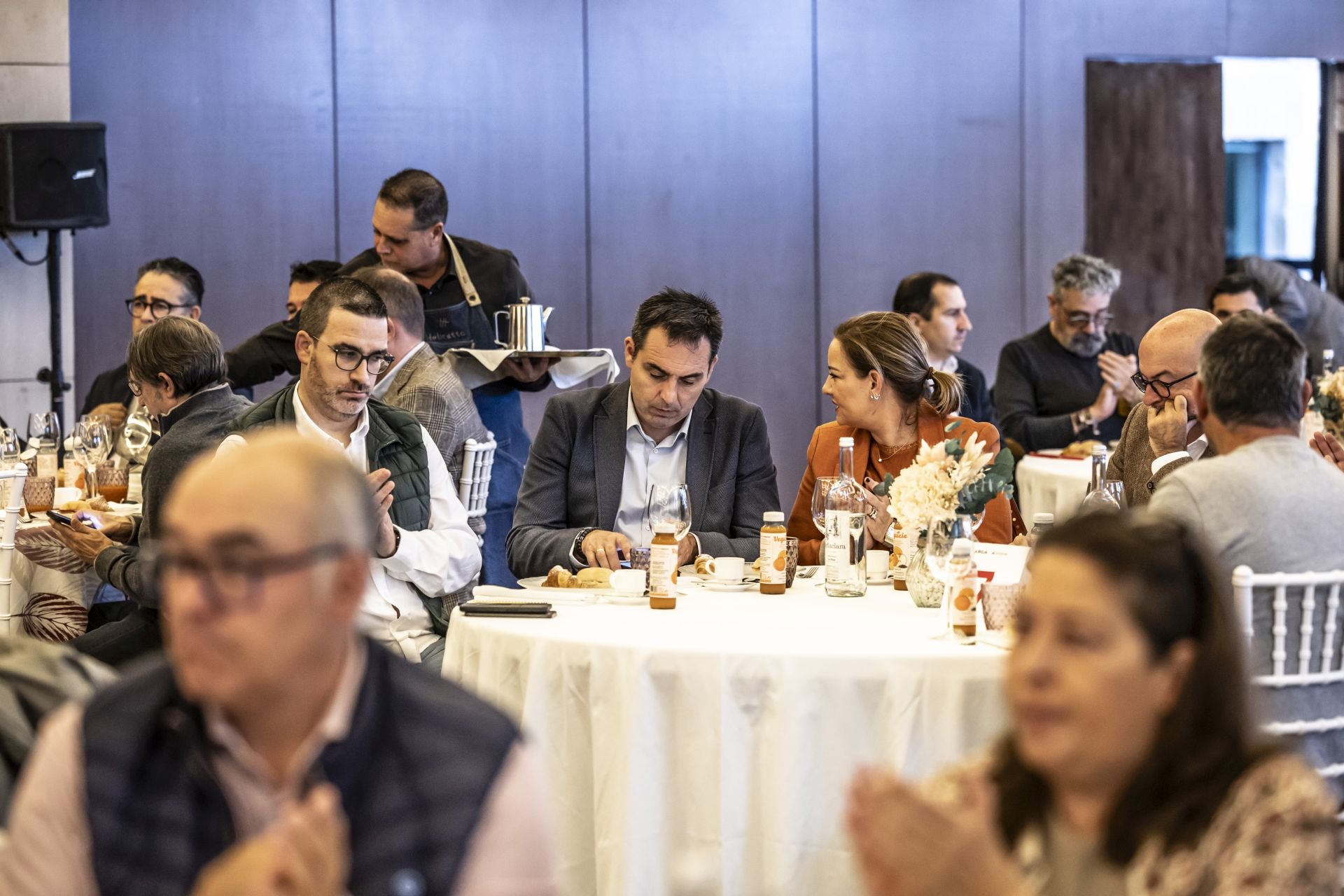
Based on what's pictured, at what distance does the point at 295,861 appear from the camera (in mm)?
1274

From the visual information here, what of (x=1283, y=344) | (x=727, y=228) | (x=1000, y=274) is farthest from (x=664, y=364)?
(x=1000, y=274)

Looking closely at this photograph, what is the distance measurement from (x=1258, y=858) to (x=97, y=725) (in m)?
1.15

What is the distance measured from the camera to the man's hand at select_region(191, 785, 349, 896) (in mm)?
1276

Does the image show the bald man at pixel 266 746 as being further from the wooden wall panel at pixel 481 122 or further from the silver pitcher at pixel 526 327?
the wooden wall panel at pixel 481 122

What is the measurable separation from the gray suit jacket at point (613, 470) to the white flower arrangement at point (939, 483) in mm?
751

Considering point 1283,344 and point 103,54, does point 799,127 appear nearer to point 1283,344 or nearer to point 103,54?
point 103,54

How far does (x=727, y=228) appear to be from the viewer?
8.01 meters

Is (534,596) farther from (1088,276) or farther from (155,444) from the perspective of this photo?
(1088,276)

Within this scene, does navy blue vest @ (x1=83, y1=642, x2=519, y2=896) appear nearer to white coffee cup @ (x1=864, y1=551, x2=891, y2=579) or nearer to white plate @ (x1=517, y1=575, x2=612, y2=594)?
white plate @ (x1=517, y1=575, x2=612, y2=594)

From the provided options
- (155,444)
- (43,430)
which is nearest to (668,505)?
(155,444)

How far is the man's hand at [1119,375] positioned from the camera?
242 inches

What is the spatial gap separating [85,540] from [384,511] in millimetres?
1153

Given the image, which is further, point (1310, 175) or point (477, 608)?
point (1310, 175)

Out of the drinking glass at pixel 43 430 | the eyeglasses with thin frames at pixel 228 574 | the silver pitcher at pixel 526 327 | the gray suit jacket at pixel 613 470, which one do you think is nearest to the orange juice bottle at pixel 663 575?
the gray suit jacket at pixel 613 470
